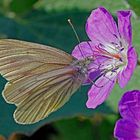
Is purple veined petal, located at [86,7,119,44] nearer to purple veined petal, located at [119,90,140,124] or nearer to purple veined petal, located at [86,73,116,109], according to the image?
purple veined petal, located at [86,73,116,109]

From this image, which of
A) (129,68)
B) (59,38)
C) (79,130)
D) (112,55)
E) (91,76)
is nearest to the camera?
(129,68)

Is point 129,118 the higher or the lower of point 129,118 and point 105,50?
the lower

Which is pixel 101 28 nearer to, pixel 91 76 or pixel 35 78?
pixel 91 76

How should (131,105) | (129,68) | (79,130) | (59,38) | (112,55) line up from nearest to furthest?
(131,105)
(129,68)
(112,55)
(59,38)
(79,130)

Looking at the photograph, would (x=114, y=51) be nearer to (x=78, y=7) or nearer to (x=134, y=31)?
(x=134, y=31)

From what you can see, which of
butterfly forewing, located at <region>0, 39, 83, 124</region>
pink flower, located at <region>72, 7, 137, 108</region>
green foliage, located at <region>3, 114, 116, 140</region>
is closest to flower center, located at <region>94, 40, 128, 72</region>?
pink flower, located at <region>72, 7, 137, 108</region>

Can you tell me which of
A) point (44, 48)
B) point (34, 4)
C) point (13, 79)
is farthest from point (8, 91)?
point (34, 4)

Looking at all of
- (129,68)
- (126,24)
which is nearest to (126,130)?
(129,68)
